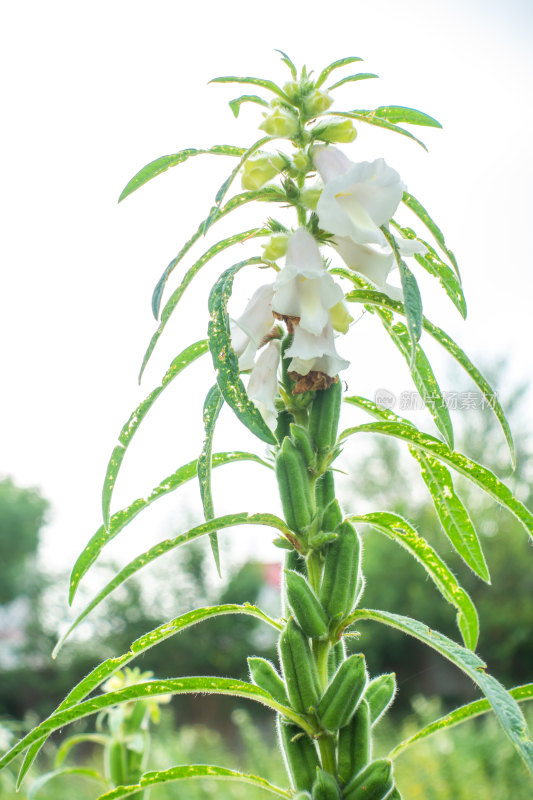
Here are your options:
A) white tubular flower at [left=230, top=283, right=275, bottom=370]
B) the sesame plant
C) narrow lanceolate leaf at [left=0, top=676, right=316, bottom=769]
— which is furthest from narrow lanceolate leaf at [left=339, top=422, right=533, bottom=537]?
narrow lanceolate leaf at [left=0, top=676, right=316, bottom=769]

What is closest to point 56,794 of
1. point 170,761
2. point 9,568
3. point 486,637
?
point 170,761

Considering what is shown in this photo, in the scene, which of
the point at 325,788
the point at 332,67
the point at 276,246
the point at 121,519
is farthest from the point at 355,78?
the point at 325,788

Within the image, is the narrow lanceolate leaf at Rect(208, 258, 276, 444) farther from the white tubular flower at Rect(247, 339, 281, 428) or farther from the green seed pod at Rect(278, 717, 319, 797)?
the green seed pod at Rect(278, 717, 319, 797)

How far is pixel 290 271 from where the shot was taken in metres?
0.51

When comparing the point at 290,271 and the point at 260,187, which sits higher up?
the point at 260,187

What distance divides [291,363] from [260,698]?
26 centimetres

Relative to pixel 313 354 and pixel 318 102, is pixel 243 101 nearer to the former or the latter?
pixel 318 102

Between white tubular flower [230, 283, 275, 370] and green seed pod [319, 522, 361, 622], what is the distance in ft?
0.53

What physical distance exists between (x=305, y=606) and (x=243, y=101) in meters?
0.43

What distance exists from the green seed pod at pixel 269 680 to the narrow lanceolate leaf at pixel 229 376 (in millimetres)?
195

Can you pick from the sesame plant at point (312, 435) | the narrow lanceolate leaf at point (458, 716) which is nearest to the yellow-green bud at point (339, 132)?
the sesame plant at point (312, 435)

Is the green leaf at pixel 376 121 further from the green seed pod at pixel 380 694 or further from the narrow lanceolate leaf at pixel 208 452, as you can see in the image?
the green seed pod at pixel 380 694

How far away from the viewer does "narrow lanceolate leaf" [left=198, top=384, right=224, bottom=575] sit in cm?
50

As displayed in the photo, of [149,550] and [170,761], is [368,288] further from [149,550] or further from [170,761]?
[170,761]
